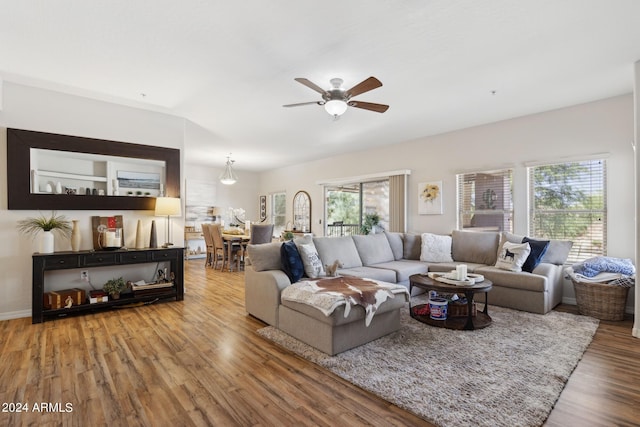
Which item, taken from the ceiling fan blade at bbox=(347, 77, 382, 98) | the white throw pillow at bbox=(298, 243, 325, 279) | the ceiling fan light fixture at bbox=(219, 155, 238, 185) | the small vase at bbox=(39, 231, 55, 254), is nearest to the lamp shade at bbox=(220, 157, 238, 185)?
the ceiling fan light fixture at bbox=(219, 155, 238, 185)

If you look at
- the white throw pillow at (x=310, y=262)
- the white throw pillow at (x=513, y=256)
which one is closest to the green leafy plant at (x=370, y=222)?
the white throw pillow at (x=513, y=256)

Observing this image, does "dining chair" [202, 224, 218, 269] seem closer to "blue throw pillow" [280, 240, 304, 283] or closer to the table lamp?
the table lamp

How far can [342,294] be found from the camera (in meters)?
2.74

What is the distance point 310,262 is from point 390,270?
136 cm

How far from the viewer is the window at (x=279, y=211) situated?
984cm

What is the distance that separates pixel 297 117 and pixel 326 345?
3.46 meters

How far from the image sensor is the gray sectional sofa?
306cm

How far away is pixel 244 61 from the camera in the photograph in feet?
10.2

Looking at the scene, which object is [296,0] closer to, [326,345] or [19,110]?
[326,345]

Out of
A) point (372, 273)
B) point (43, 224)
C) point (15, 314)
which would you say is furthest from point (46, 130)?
point (372, 273)

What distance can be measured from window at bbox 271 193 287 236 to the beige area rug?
6.70 m

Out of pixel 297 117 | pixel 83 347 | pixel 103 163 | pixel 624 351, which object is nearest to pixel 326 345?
pixel 83 347

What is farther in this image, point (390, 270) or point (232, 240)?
point (232, 240)

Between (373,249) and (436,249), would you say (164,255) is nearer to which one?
(373,249)
